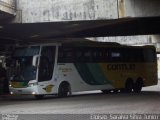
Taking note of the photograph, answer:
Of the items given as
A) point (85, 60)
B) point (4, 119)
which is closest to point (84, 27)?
point (85, 60)

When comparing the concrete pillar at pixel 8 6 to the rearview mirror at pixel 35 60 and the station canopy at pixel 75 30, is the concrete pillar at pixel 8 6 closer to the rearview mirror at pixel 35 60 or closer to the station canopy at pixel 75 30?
the rearview mirror at pixel 35 60

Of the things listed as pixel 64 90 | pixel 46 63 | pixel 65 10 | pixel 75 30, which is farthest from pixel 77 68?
pixel 65 10

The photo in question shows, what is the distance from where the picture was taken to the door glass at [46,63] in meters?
26.4

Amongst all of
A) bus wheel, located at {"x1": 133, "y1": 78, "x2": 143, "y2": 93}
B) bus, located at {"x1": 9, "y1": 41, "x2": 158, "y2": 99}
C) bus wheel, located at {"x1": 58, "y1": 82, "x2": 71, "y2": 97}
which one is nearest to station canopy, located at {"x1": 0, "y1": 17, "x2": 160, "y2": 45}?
bus, located at {"x1": 9, "y1": 41, "x2": 158, "y2": 99}

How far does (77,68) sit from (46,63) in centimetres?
256

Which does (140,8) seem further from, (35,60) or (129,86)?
(129,86)

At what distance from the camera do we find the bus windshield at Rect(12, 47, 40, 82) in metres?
26.3

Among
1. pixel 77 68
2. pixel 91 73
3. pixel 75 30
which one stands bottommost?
pixel 91 73

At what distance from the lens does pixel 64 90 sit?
90.6 ft

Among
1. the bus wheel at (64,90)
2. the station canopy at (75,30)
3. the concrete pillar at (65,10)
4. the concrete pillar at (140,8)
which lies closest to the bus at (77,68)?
the bus wheel at (64,90)

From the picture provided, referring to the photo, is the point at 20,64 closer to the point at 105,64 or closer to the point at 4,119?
the point at 105,64

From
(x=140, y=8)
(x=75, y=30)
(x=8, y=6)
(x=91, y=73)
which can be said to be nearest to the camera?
(x=140, y=8)

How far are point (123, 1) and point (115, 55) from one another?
9598 millimetres

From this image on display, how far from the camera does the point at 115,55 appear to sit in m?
31.8
